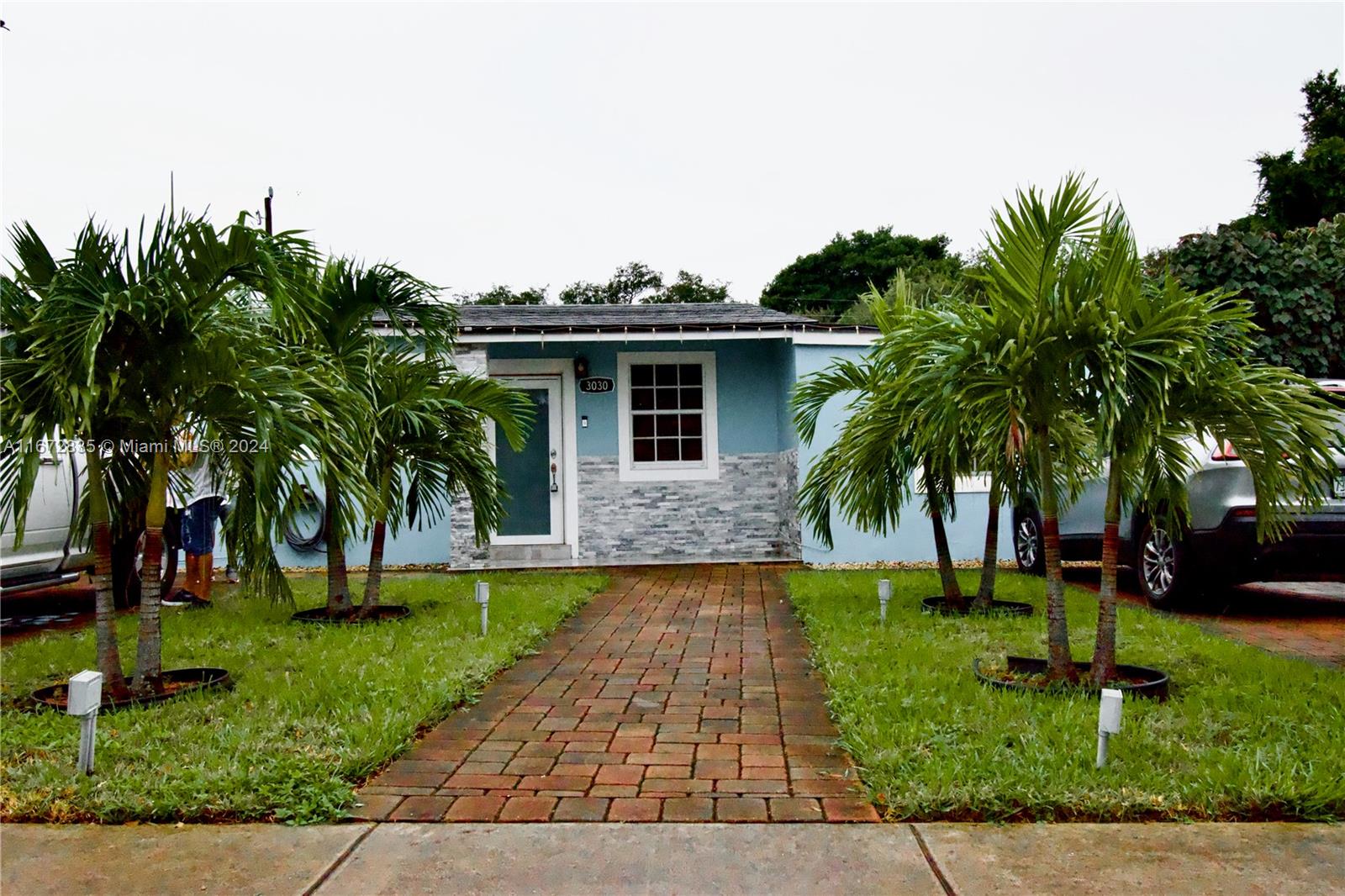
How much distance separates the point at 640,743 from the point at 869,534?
7.03 meters

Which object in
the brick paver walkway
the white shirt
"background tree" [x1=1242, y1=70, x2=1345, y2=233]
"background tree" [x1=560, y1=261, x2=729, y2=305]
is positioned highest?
"background tree" [x1=560, y1=261, x2=729, y2=305]

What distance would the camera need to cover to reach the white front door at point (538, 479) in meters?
11.4

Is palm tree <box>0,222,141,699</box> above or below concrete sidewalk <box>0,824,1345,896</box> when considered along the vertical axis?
above

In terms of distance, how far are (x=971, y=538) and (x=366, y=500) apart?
795 cm

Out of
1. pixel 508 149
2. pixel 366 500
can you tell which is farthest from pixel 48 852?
pixel 508 149

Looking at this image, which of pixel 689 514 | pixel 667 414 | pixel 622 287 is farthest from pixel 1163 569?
pixel 622 287

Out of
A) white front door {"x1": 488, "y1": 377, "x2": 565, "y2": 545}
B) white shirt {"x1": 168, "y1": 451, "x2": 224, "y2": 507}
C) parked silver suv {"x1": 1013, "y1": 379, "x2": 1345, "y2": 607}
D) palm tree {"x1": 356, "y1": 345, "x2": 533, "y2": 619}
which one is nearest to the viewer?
white shirt {"x1": 168, "y1": 451, "x2": 224, "y2": 507}

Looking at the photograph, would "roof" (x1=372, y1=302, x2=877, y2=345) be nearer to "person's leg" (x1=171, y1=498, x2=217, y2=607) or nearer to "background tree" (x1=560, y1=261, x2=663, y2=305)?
"person's leg" (x1=171, y1=498, x2=217, y2=607)

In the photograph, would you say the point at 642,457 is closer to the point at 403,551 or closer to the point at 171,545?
the point at 403,551

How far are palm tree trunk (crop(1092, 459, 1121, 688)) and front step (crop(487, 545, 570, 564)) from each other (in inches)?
294

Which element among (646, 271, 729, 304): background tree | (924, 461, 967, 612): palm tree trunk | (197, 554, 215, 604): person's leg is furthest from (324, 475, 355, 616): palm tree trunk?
(646, 271, 729, 304): background tree

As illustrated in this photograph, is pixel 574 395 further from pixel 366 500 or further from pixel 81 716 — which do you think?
pixel 81 716

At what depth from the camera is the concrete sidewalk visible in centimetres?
261

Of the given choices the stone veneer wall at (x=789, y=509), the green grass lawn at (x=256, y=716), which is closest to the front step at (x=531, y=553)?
the stone veneer wall at (x=789, y=509)
